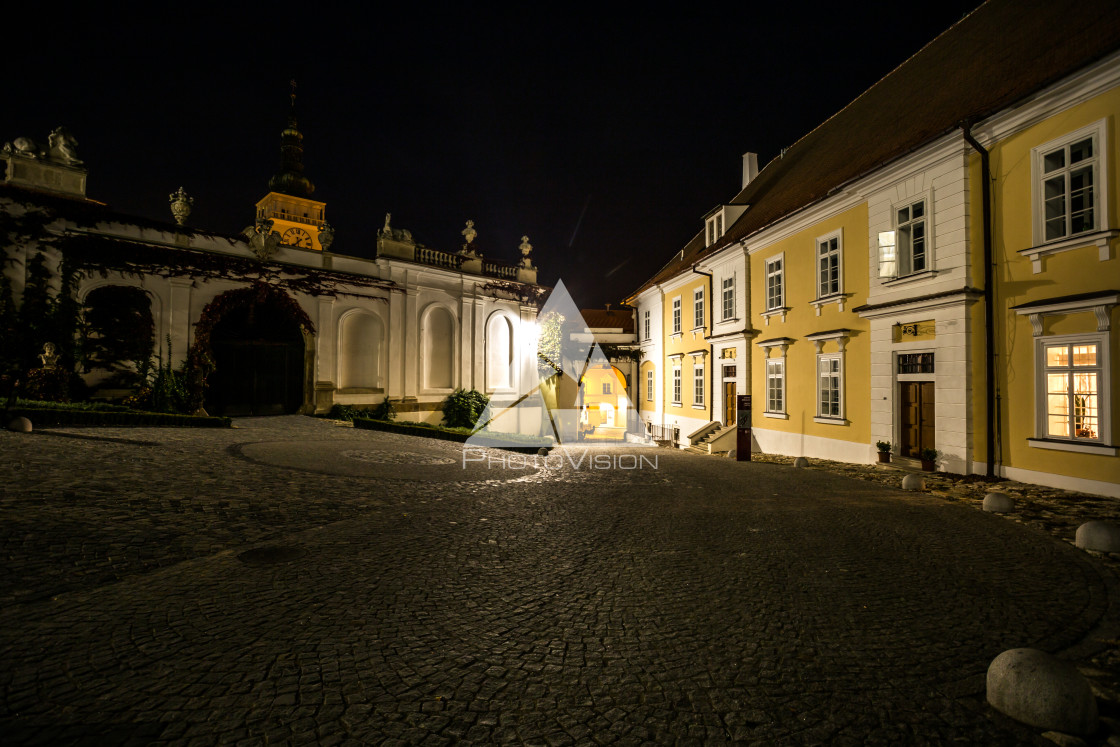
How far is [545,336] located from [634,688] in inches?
1092

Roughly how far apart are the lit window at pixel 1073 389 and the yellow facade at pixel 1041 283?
12cm

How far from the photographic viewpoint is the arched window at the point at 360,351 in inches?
860

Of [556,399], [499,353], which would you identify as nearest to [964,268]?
[556,399]

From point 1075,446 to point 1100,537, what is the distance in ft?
15.2

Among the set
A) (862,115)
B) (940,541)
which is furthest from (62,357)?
(862,115)

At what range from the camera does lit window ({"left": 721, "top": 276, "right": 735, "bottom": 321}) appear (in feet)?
69.4

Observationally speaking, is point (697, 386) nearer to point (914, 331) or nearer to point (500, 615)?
point (914, 331)

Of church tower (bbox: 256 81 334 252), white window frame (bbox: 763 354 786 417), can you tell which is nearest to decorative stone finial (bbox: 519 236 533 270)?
white window frame (bbox: 763 354 786 417)

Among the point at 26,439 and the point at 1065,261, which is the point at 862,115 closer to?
the point at 1065,261

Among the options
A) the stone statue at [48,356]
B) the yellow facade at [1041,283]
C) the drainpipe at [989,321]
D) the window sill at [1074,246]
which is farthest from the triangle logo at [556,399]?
the window sill at [1074,246]

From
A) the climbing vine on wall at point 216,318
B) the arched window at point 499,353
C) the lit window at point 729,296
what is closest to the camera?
the climbing vine on wall at point 216,318

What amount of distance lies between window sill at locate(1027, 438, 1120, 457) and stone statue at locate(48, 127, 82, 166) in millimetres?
25582

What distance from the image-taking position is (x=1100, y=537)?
5855 mm

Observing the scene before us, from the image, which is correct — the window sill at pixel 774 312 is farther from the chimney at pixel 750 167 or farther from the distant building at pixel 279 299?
the distant building at pixel 279 299
